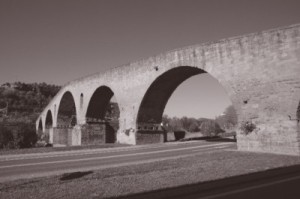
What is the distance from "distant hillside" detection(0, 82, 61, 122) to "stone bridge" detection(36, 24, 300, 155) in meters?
50.4

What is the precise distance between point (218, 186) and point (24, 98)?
79.5 metres

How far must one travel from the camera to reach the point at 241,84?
12961mm

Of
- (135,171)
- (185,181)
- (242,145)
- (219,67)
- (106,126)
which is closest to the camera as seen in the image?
(185,181)

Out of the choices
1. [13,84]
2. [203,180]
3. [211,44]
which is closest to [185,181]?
[203,180]

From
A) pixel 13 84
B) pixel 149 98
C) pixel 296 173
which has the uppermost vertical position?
pixel 13 84

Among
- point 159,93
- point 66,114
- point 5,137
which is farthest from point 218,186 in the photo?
point 66,114

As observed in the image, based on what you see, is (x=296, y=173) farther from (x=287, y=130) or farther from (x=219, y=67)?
(x=219, y=67)

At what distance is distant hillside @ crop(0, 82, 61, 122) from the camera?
226ft

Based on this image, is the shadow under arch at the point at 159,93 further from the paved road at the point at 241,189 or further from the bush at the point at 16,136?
the paved road at the point at 241,189

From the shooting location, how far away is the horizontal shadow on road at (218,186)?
4758 mm

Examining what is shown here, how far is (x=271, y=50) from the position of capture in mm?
11914

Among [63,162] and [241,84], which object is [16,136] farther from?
[241,84]

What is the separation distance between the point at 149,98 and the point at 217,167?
485 inches

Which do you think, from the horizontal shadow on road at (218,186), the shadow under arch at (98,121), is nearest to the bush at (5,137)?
the shadow under arch at (98,121)
